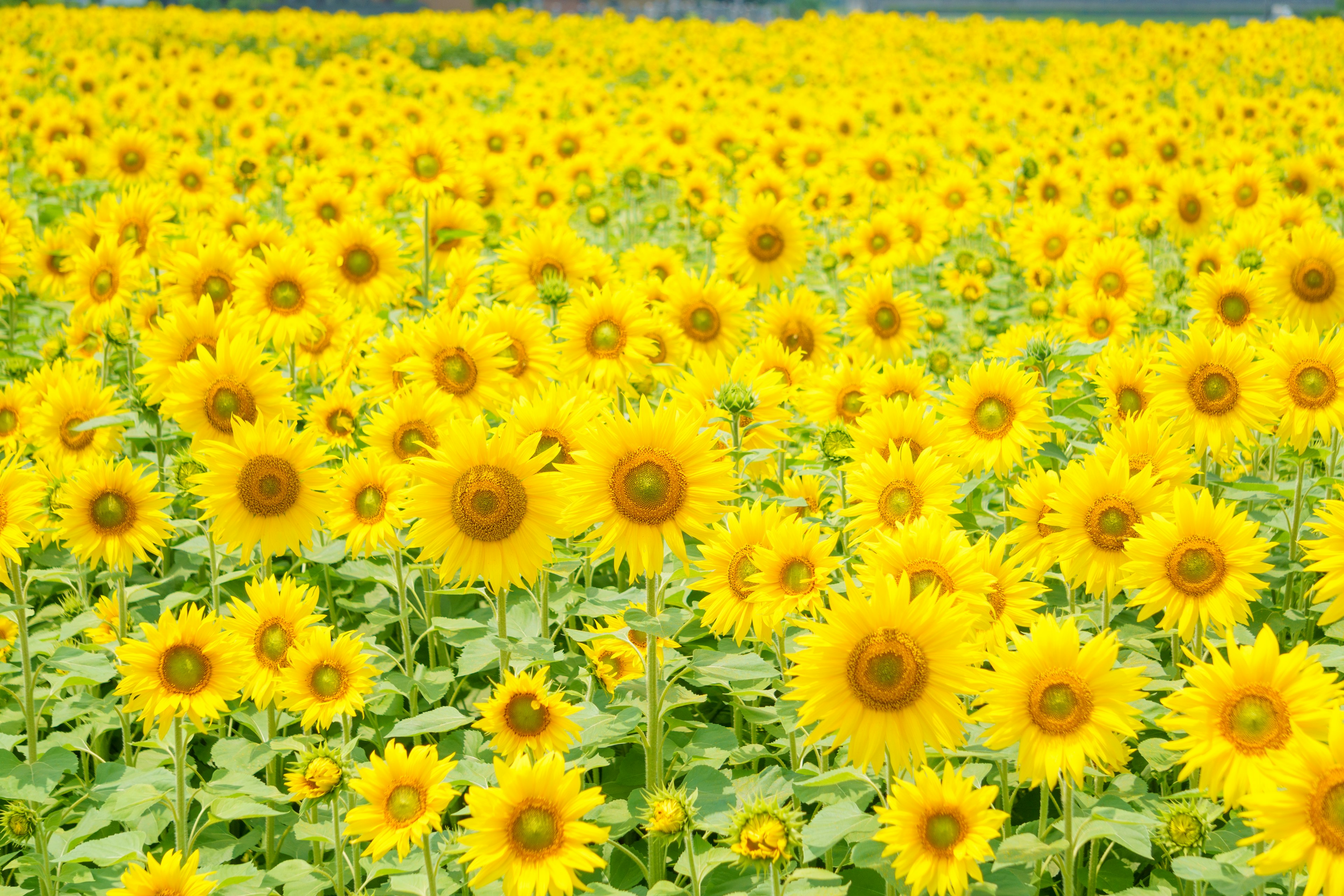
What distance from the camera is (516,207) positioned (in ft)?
26.0

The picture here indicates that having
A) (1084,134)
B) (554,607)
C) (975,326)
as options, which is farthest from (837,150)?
(554,607)

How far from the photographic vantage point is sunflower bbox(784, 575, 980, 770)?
239cm

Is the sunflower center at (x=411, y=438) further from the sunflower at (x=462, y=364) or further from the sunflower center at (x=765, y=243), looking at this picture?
the sunflower center at (x=765, y=243)

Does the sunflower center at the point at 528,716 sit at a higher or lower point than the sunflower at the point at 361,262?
lower

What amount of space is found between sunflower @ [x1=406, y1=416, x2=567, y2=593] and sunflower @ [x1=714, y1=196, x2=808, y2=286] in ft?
11.6

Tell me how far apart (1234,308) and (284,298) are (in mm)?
4078

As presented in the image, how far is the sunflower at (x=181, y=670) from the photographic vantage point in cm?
309

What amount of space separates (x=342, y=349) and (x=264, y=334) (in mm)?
441

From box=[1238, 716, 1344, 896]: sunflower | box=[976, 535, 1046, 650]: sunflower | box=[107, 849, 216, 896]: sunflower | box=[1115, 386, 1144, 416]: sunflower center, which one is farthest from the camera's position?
box=[1115, 386, 1144, 416]: sunflower center

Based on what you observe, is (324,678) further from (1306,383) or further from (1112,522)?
(1306,383)

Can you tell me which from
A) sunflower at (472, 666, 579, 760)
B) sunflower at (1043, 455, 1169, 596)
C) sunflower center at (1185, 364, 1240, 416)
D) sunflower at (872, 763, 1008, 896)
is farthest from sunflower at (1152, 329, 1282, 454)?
sunflower at (472, 666, 579, 760)

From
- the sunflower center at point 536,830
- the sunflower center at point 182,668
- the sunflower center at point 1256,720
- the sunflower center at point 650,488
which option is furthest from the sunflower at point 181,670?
the sunflower center at point 1256,720

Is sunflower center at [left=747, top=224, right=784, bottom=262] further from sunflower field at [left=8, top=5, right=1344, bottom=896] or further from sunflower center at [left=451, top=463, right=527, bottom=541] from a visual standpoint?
sunflower center at [left=451, top=463, right=527, bottom=541]

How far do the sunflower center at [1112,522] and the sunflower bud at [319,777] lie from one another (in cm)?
212
